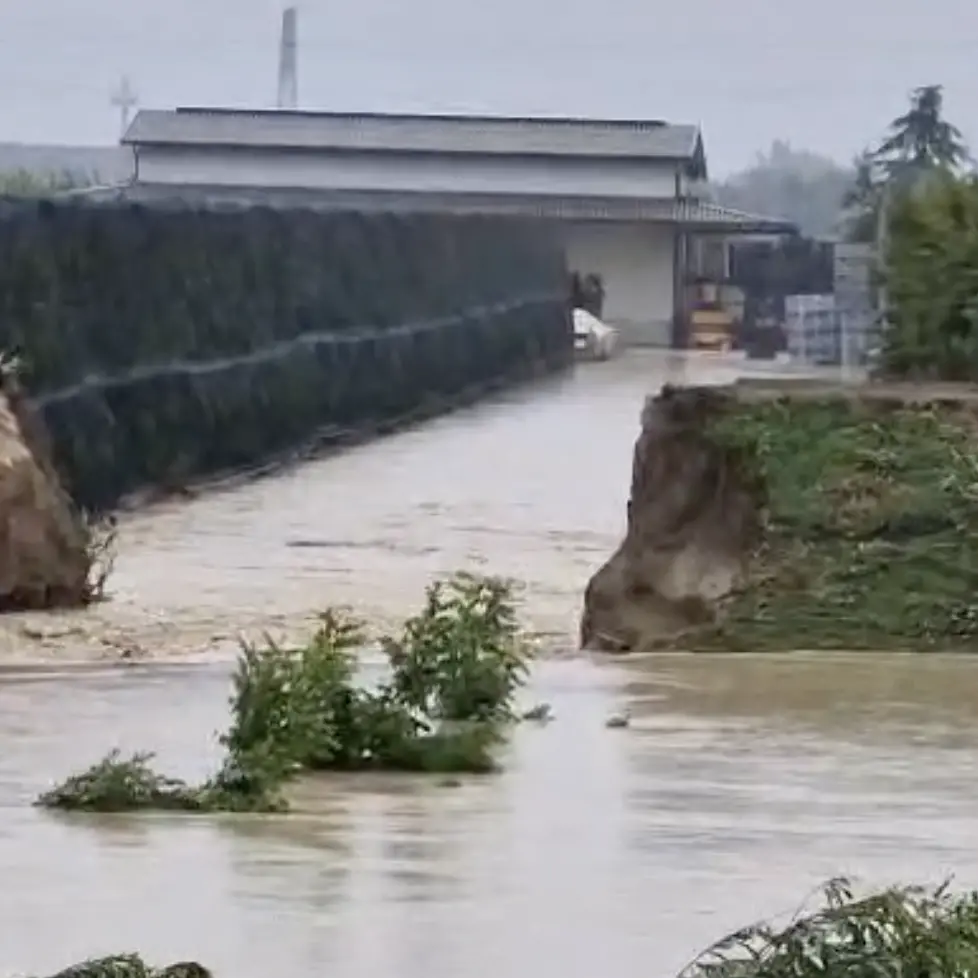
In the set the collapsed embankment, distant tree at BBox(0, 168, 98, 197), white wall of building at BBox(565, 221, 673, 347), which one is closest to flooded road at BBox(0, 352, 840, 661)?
the collapsed embankment

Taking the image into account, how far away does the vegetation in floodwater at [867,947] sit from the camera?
6.04m

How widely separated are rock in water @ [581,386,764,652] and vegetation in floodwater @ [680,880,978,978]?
32.5 feet

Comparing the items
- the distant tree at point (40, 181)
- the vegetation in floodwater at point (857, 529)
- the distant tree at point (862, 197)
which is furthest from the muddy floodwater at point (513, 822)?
the distant tree at point (862, 197)

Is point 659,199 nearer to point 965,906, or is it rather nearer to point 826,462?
point 826,462

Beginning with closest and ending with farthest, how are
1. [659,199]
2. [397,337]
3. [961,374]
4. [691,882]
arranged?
[691,882]
[961,374]
[397,337]
[659,199]

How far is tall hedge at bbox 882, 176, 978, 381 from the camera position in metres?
19.3

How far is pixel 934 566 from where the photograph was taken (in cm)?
1594

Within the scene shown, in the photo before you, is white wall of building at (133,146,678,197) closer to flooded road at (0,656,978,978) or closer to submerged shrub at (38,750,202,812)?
flooded road at (0,656,978,978)

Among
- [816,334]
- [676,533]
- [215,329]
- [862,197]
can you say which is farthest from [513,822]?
[862,197]

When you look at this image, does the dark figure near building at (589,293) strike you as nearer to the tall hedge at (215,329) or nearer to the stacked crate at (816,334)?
the stacked crate at (816,334)

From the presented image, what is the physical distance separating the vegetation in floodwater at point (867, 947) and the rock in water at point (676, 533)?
32.5ft

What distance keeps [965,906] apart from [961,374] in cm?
1291

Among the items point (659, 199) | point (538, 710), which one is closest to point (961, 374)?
point (538, 710)

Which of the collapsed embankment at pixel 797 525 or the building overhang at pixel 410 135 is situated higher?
the building overhang at pixel 410 135
